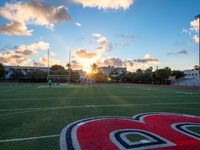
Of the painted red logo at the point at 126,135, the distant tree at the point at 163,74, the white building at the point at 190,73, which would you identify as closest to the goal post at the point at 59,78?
the distant tree at the point at 163,74

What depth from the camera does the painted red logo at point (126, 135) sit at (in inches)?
166

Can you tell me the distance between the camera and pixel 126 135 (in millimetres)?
4945

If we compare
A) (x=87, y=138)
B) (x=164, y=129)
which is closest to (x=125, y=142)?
(x=87, y=138)

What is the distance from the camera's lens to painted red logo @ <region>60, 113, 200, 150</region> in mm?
4223

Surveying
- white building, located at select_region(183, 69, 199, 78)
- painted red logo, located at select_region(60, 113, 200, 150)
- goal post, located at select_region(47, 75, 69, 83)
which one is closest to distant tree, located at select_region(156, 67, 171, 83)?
goal post, located at select_region(47, 75, 69, 83)

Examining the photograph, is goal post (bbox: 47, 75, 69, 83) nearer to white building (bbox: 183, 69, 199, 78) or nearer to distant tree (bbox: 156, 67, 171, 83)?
distant tree (bbox: 156, 67, 171, 83)

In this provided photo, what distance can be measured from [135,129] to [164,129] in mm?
775

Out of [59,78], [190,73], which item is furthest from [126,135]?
[190,73]

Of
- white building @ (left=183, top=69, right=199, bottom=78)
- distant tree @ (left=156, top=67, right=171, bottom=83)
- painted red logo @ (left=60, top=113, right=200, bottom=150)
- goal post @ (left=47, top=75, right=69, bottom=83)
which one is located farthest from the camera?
white building @ (left=183, top=69, right=199, bottom=78)

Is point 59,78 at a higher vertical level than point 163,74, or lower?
lower

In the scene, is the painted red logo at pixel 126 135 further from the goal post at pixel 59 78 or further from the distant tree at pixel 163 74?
the distant tree at pixel 163 74

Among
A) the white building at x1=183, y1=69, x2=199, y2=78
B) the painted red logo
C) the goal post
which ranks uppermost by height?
the white building at x1=183, y1=69, x2=199, y2=78

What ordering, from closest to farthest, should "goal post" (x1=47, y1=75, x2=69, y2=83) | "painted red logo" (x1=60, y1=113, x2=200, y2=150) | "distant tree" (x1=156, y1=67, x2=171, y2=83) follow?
"painted red logo" (x1=60, y1=113, x2=200, y2=150) < "goal post" (x1=47, y1=75, x2=69, y2=83) < "distant tree" (x1=156, y1=67, x2=171, y2=83)

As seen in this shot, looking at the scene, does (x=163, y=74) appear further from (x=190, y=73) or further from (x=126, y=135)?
(x=126, y=135)
